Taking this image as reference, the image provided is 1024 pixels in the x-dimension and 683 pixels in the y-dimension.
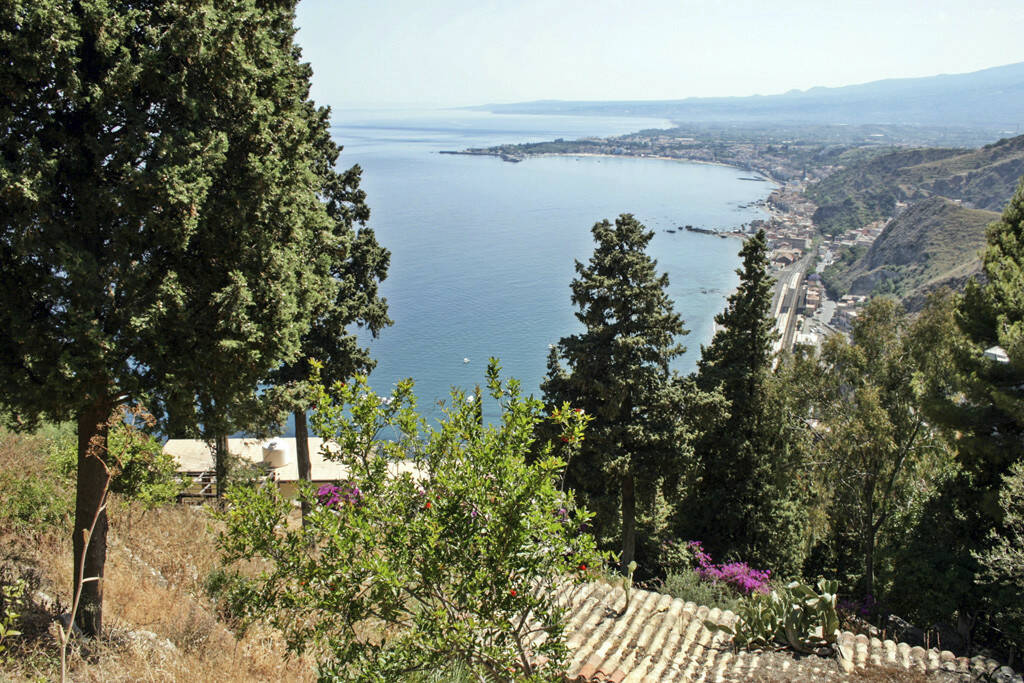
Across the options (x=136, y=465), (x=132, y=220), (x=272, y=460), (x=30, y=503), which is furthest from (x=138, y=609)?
(x=272, y=460)

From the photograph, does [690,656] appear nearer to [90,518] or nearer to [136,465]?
[90,518]

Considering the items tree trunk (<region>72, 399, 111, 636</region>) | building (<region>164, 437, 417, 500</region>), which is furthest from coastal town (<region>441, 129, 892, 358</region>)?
tree trunk (<region>72, 399, 111, 636</region>)

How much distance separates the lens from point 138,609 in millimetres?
7750

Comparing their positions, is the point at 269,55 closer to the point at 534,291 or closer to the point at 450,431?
the point at 450,431

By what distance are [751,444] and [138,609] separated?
13965 mm

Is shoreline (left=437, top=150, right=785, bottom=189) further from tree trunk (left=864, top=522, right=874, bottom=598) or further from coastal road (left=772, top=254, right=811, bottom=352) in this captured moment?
tree trunk (left=864, top=522, right=874, bottom=598)

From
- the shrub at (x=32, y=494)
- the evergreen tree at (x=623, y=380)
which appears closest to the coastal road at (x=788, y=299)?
the evergreen tree at (x=623, y=380)

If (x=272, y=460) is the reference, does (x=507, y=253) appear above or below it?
above

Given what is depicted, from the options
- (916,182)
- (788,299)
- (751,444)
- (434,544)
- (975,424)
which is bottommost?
(788,299)

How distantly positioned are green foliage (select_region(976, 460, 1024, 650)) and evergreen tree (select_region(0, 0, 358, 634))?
33.3 feet

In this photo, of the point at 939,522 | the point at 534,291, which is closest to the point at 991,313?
the point at 939,522

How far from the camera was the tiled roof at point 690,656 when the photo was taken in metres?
7.23

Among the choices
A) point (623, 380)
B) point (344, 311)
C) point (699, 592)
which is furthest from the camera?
point (623, 380)

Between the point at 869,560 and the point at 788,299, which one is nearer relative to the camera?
the point at 869,560
